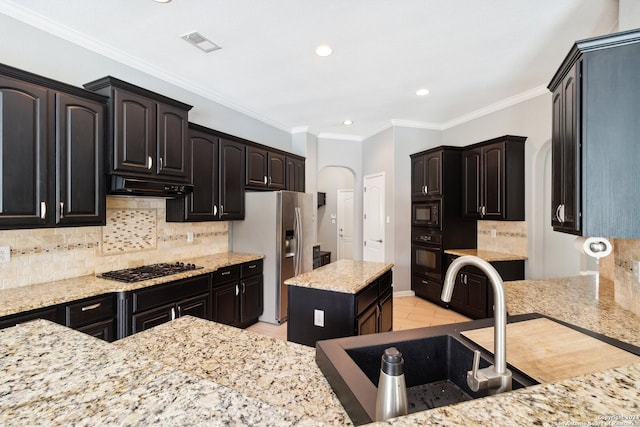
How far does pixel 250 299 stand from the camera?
3.88m

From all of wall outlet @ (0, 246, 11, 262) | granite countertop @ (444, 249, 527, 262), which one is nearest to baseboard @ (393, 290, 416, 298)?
granite countertop @ (444, 249, 527, 262)

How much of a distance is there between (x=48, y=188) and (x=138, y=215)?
3.30 feet

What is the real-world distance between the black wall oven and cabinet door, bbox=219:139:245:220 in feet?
9.51

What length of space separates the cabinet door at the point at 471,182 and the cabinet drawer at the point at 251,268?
10.2ft

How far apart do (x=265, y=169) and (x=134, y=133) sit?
190 centimetres

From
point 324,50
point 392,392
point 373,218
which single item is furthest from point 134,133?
point 373,218

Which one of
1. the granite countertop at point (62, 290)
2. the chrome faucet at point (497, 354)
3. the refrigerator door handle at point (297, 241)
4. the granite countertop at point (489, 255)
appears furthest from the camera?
the refrigerator door handle at point (297, 241)

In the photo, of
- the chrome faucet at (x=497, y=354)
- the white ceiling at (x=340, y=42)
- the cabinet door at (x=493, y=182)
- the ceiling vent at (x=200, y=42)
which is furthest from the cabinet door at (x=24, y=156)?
the cabinet door at (x=493, y=182)

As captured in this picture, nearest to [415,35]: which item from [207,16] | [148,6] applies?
[207,16]

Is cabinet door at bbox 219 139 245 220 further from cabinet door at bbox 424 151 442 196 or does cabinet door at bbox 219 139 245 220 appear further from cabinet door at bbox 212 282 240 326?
cabinet door at bbox 424 151 442 196

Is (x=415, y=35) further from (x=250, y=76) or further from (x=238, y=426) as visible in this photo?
(x=238, y=426)

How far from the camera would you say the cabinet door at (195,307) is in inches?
115

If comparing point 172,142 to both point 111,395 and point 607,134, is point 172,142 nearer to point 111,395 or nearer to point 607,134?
point 111,395

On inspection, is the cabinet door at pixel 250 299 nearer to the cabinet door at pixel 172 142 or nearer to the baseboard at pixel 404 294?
the cabinet door at pixel 172 142
